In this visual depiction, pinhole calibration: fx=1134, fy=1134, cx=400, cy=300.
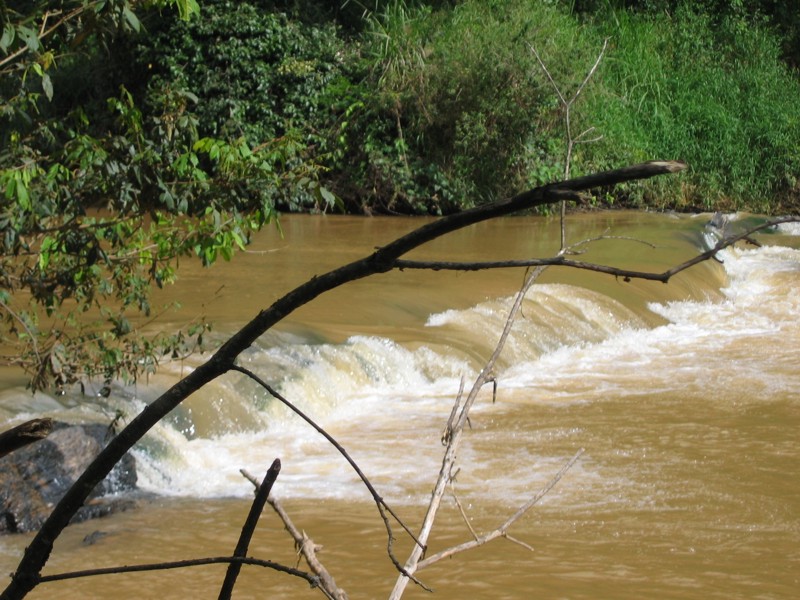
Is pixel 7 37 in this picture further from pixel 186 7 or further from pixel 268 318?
pixel 268 318

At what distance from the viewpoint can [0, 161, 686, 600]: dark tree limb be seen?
95 cm

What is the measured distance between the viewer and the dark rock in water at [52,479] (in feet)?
17.1

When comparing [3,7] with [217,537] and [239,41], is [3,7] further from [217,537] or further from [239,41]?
[239,41]

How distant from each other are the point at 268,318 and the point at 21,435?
252 millimetres

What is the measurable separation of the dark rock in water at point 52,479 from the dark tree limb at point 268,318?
4.34 meters

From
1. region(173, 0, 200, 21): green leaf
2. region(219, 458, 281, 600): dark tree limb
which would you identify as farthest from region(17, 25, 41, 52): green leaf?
region(219, 458, 281, 600): dark tree limb

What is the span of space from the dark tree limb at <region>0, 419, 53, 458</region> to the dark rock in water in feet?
14.4

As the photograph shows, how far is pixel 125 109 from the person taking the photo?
5207mm

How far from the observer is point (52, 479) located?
5.48m

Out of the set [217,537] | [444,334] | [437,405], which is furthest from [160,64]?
[217,537]

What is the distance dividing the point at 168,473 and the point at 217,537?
3.82 feet

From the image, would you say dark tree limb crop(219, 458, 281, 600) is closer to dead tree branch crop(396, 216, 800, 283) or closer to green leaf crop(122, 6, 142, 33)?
dead tree branch crop(396, 216, 800, 283)

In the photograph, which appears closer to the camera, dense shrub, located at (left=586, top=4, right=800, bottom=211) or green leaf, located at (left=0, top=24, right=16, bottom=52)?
green leaf, located at (left=0, top=24, right=16, bottom=52)

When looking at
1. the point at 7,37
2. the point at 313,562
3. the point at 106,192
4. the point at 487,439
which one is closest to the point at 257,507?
the point at 313,562
